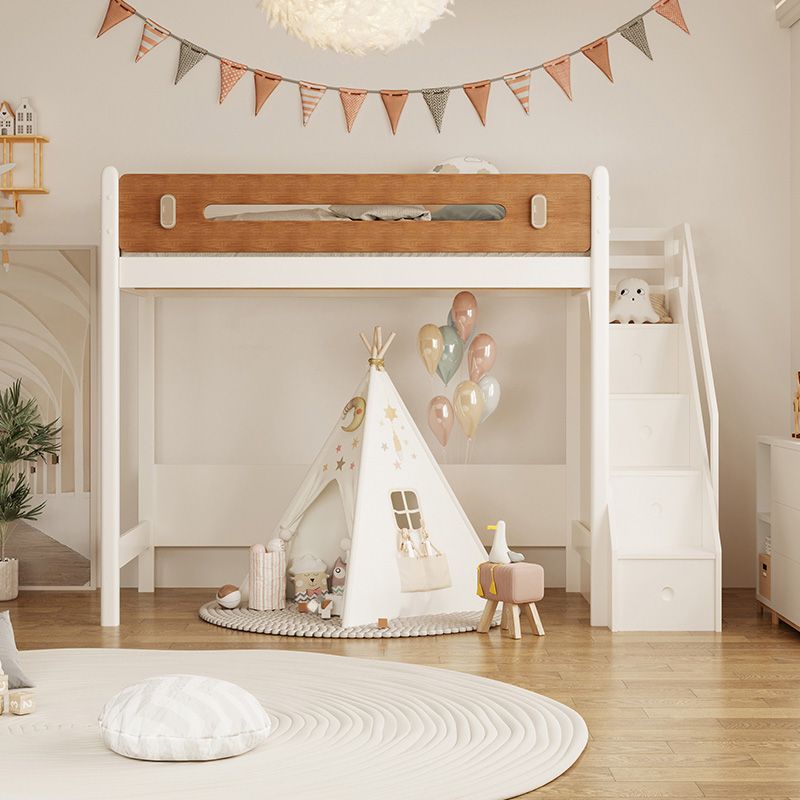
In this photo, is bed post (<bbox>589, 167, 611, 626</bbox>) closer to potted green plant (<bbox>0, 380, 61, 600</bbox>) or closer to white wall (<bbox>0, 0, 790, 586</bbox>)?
white wall (<bbox>0, 0, 790, 586</bbox>)

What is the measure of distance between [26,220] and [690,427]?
10.3ft

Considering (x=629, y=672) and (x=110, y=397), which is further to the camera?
(x=110, y=397)

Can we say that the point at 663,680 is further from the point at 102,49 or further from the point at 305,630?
the point at 102,49

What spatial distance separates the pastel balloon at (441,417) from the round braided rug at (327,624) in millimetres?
852

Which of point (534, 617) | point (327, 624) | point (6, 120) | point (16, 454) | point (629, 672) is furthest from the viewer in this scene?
point (6, 120)

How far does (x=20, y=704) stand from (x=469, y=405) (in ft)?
7.57

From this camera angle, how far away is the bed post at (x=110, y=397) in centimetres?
411

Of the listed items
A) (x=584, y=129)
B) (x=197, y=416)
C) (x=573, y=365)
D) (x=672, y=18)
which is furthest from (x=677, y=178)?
(x=197, y=416)

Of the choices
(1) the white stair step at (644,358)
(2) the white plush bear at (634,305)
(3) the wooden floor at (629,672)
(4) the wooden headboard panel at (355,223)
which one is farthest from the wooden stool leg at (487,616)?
(2) the white plush bear at (634,305)

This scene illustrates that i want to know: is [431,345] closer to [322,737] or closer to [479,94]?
[479,94]

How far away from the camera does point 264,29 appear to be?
5.07 metres

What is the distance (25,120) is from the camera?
5004 mm

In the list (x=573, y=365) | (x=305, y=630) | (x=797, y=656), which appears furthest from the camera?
(x=573, y=365)

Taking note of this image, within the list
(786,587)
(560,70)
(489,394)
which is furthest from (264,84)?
(786,587)
